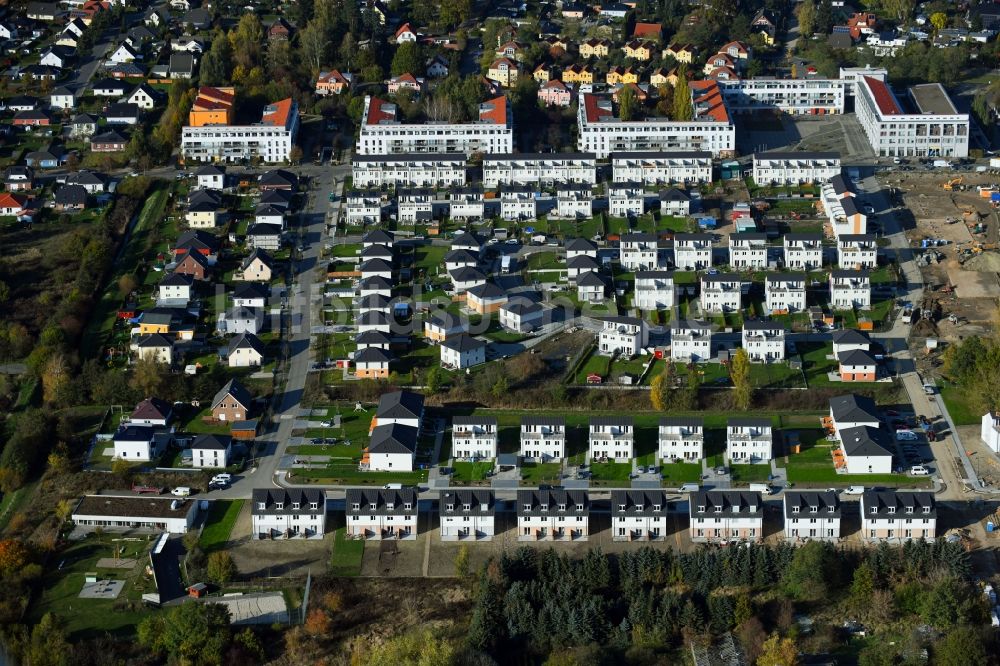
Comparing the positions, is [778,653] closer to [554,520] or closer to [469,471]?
[554,520]

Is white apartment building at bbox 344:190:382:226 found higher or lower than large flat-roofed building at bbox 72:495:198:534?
higher

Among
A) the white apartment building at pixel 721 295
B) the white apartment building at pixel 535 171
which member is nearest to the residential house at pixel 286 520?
the white apartment building at pixel 721 295

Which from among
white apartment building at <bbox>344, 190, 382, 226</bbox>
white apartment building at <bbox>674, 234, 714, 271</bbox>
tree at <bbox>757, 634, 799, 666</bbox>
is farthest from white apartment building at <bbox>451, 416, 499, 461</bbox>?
white apartment building at <bbox>344, 190, 382, 226</bbox>

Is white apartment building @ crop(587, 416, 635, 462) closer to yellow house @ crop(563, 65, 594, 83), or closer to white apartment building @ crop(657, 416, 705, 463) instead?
white apartment building @ crop(657, 416, 705, 463)

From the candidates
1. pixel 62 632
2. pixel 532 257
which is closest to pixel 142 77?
pixel 532 257

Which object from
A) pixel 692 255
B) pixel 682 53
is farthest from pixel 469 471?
pixel 682 53

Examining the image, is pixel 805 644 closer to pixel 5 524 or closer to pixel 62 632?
pixel 62 632

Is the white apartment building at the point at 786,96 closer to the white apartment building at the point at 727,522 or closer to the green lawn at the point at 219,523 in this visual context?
the white apartment building at the point at 727,522
